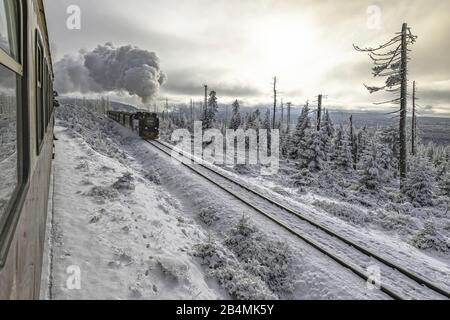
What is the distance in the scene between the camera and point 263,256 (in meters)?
8.17

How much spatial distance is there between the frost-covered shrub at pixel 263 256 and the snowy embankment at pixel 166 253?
3 centimetres

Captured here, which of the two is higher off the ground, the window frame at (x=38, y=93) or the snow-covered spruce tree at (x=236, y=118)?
the snow-covered spruce tree at (x=236, y=118)

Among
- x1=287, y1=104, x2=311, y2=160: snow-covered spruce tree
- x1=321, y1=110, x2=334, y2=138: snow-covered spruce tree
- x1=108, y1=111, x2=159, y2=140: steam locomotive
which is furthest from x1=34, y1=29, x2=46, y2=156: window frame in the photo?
x1=321, y1=110, x2=334, y2=138: snow-covered spruce tree

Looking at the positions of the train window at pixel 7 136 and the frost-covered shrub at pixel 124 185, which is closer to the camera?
the train window at pixel 7 136

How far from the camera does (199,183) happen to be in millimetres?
14781

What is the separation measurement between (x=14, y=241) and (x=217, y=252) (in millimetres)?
5878

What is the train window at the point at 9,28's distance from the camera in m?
1.92

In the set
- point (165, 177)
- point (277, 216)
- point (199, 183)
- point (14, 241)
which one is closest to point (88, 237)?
point (14, 241)

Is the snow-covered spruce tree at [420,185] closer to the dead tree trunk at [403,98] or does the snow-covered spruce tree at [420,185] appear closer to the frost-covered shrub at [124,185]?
the dead tree trunk at [403,98]

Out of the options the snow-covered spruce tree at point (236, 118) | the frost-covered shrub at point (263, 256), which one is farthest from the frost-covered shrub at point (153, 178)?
the snow-covered spruce tree at point (236, 118)

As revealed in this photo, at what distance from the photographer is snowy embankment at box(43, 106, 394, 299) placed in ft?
18.8
